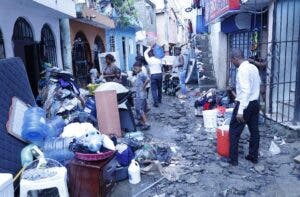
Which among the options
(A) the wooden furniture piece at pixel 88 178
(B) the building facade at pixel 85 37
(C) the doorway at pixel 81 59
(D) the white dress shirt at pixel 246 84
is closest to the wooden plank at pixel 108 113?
(A) the wooden furniture piece at pixel 88 178

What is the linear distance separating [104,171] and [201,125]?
4366 mm

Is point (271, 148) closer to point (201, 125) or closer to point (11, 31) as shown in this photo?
point (201, 125)

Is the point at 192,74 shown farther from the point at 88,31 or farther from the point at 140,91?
the point at 140,91

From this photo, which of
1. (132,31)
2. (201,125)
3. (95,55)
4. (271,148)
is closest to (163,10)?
(132,31)

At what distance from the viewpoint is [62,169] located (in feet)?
14.0

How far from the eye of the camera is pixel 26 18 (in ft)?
27.5

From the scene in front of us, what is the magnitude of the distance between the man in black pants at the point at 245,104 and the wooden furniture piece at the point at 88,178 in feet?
7.43

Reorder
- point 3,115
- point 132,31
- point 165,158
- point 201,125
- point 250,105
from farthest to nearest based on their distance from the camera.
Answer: point 132,31, point 201,125, point 165,158, point 250,105, point 3,115

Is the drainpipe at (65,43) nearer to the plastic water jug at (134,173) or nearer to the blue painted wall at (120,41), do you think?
the blue painted wall at (120,41)

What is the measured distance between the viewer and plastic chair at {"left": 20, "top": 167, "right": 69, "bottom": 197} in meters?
3.92

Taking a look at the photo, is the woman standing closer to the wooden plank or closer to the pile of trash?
the pile of trash

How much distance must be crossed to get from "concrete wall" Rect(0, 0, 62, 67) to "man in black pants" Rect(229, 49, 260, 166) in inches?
198

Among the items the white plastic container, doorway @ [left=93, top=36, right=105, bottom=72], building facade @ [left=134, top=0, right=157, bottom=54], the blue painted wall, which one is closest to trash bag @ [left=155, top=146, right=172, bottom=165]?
the white plastic container

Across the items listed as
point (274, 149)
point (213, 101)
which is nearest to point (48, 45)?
point (213, 101)
